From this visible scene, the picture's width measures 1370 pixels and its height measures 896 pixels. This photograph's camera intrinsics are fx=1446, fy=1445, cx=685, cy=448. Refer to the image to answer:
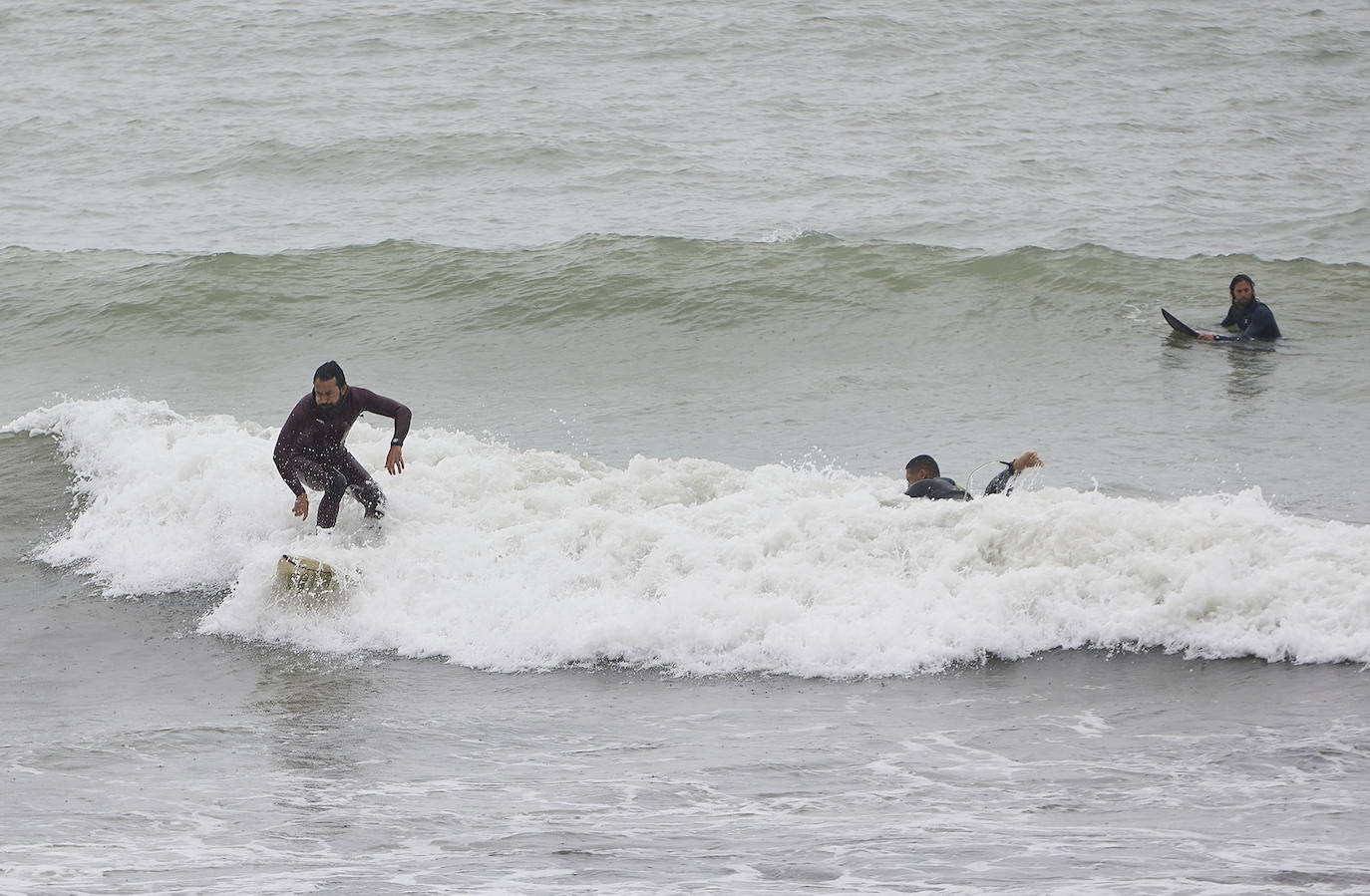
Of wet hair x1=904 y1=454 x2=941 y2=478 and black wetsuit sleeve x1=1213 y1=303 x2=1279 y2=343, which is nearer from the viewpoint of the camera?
wet hair x1=904 y1=454 x2=941 y2=478

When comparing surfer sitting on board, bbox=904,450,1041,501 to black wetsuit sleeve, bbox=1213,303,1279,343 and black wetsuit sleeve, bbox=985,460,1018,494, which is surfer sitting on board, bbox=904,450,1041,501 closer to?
black wetsuit sleeve, bbox=985,460,1018,494

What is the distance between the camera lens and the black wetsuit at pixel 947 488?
30.0 feet

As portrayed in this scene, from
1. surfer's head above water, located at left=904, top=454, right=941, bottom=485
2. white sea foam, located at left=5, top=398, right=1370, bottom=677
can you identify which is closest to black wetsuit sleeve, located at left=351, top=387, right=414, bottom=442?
white sea foam, located at left=5, top=398, right=1370, bottom=677

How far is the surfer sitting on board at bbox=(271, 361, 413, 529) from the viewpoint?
918cm

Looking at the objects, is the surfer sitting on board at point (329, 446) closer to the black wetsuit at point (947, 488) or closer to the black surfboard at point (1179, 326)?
the black wetsuit at point (947, 488)

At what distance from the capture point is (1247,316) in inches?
582

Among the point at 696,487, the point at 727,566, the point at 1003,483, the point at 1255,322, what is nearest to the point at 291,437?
the point at 696,487

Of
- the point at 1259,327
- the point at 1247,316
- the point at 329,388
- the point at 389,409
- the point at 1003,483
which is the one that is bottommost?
the point at 1003,483

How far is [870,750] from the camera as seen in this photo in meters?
6.39

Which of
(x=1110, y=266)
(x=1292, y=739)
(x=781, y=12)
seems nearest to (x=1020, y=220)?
→ (x=1110, y=266)

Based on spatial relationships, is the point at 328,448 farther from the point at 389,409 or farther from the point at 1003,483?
the point at 1003,483

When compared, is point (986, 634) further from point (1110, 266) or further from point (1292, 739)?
point (1110, 266)

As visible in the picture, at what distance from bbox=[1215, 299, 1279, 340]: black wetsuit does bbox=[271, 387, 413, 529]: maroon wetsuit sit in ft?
29.9

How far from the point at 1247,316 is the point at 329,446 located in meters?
9.77
